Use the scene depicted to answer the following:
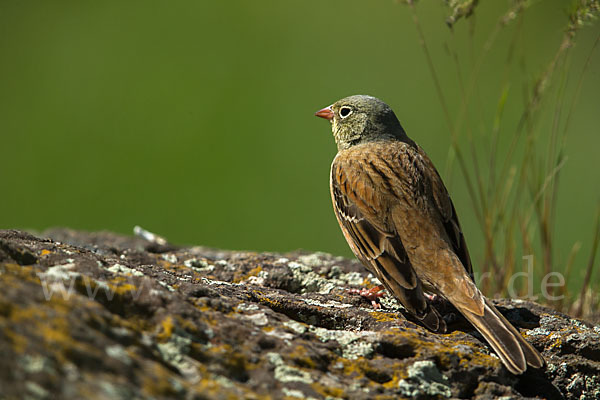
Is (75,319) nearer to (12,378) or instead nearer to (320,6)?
(12,378)

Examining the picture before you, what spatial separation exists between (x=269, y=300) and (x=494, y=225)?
8.51 ft

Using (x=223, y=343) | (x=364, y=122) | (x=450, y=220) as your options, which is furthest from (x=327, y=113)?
(x=223, y=343)

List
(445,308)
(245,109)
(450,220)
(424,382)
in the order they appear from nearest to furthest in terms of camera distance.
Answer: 1. (424,382)
2. (445,308)
3. (450,220)
4. (245,109)

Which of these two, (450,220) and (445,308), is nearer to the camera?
(445,308)

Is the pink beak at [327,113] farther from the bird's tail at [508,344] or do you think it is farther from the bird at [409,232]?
the bird's tail at [508,344]

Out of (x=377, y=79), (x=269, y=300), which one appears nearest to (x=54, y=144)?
(x=377, y=79)

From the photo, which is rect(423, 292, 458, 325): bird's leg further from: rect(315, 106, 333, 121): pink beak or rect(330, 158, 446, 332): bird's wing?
rect(315, 106, 333, 121): pink beak

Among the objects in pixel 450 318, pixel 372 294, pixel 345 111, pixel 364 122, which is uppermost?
pixel 345 111

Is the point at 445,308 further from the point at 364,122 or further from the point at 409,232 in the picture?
the point at 364,122

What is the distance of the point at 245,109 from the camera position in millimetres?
12203

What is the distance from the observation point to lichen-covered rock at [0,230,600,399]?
210 cm

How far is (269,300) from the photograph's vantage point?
3.44m

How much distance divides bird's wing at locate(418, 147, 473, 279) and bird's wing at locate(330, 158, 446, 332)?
38cm

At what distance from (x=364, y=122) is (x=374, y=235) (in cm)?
171
